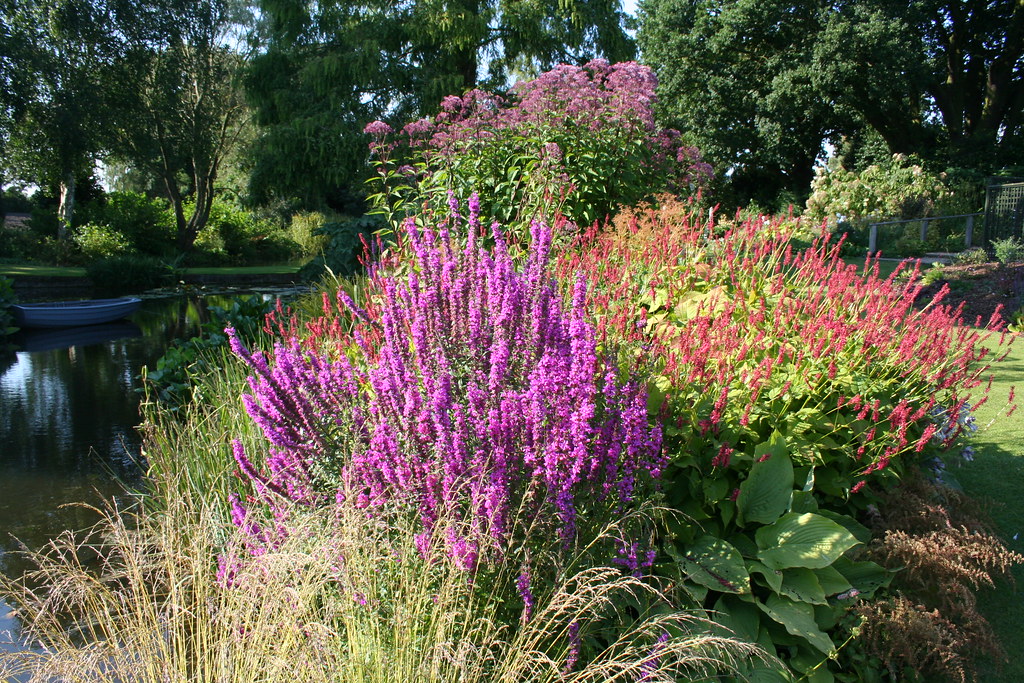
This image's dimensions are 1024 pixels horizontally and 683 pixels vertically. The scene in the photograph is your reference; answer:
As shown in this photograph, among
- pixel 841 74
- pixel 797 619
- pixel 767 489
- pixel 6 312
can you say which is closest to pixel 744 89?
pixel 841 74

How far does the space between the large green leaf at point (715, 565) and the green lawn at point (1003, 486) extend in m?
1.05

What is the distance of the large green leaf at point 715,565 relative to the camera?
259cm

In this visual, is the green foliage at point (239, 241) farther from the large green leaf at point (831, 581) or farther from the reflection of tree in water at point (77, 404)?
the large green leaf at point (831, 581)

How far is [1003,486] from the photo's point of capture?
418cm

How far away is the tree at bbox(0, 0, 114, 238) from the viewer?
21453mm

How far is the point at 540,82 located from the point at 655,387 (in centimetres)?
471

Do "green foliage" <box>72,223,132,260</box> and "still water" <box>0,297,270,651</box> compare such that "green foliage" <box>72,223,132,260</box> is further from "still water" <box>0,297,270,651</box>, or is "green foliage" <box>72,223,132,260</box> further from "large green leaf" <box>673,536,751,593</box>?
"large green leaf" <box>673,536,751,593</box>

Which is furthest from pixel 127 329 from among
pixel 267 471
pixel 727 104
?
pixel 727 104

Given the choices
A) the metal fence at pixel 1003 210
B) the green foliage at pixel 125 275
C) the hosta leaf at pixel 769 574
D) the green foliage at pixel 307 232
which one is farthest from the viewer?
the green foliage at pixel 307 232

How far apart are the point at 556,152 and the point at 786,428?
3.54 meters

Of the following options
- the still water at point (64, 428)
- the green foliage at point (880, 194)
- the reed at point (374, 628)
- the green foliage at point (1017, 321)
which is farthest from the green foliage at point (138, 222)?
the reed at point (374, 628)

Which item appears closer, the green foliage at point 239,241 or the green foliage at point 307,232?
the green foliage at point 239,241

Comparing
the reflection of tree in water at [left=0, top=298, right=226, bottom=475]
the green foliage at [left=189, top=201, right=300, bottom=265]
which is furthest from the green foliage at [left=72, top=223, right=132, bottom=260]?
the reflection of tree in water at [left=0, top=298, right=226, bottom=475]

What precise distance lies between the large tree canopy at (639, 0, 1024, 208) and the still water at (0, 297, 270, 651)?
789 inches
